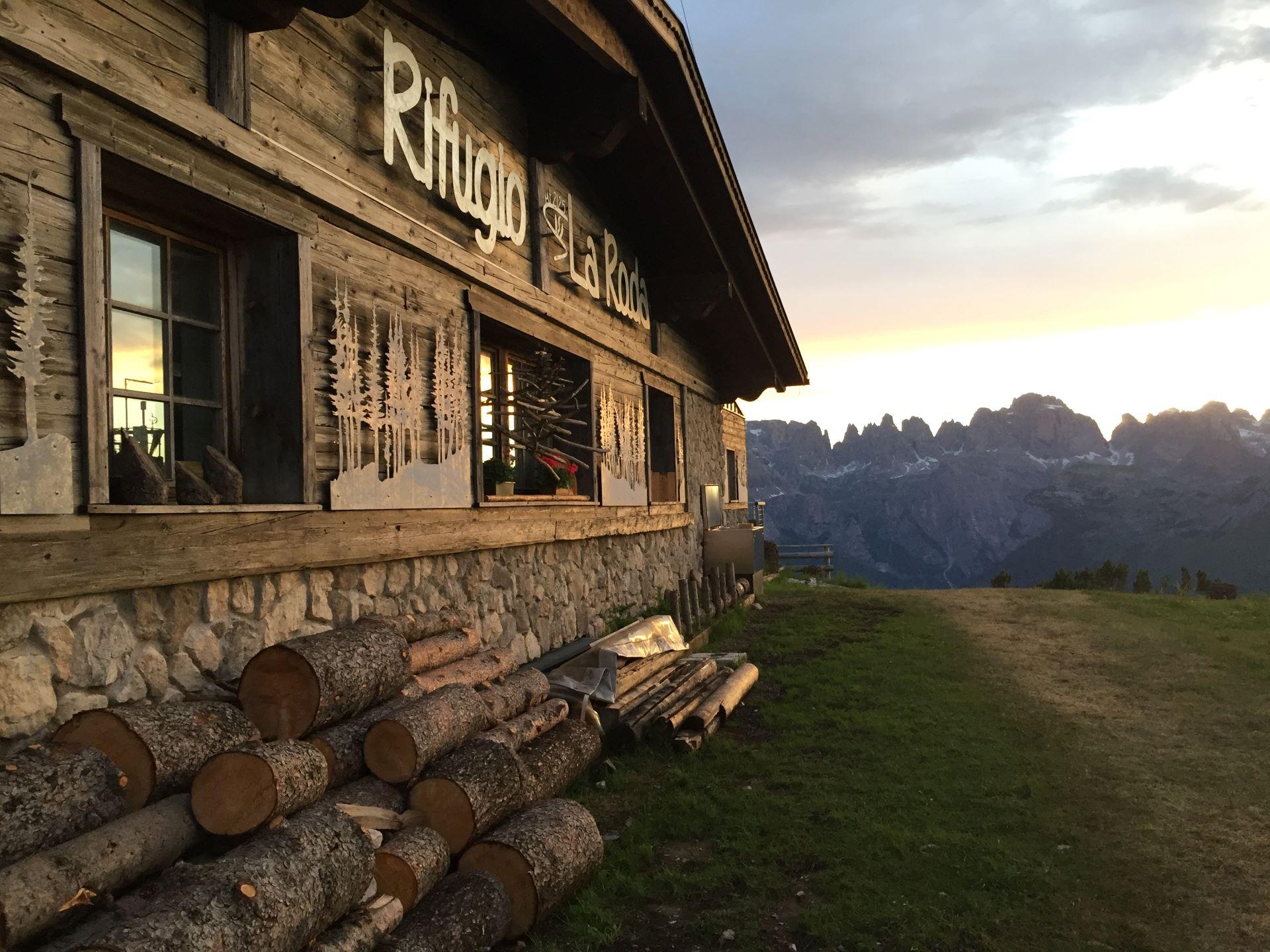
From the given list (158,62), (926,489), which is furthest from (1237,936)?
(926,489)

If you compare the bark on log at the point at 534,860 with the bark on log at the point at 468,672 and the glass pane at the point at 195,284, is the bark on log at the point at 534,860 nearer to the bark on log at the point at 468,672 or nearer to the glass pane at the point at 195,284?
the bark on log at the point at 468,672

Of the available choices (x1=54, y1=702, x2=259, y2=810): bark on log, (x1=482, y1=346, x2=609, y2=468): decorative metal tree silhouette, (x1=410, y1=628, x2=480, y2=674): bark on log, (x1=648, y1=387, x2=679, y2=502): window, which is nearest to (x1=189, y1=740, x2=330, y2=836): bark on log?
(x1=54, y1=702, x2=259, y2=810): bark on log

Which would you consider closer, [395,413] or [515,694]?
[515,694]

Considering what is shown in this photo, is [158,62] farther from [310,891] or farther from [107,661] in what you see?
[310,891]

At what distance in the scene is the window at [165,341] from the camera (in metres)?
4.16

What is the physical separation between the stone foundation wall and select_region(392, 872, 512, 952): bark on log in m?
1.46

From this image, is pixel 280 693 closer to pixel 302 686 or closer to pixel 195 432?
pixel 302 686

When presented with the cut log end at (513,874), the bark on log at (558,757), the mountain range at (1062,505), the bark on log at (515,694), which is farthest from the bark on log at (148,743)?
the mountain range at (1062,505)

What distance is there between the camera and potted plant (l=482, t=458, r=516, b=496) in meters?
7.59

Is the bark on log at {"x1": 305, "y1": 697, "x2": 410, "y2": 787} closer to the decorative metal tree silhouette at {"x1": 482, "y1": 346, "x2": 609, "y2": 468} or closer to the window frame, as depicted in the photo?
the window frame

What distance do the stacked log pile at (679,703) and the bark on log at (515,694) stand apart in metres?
0.94

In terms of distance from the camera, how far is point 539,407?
842 centimetres

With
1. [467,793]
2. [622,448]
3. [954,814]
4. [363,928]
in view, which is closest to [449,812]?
[467,793]

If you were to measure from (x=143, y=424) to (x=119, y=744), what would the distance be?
1.73 meters
